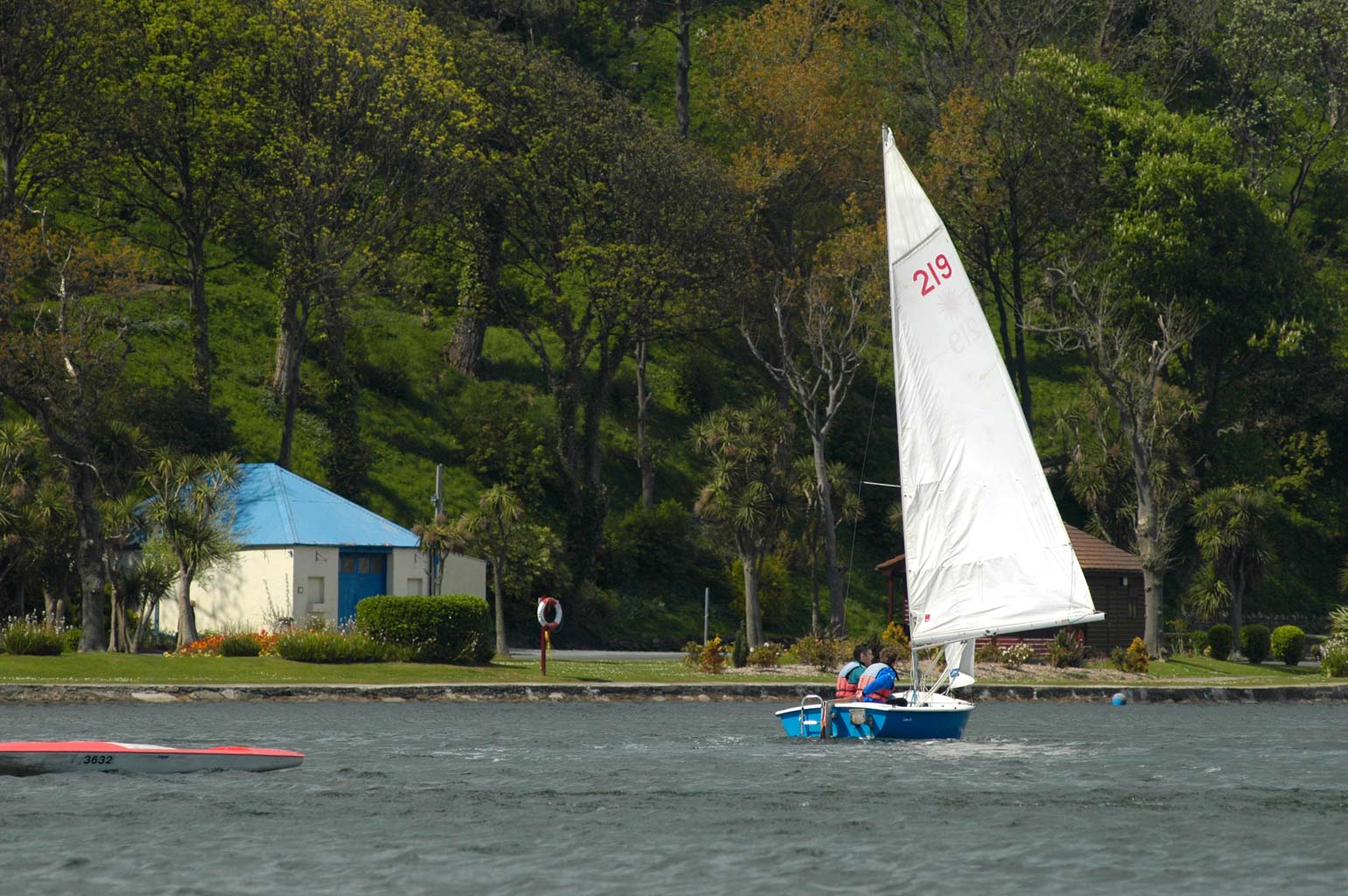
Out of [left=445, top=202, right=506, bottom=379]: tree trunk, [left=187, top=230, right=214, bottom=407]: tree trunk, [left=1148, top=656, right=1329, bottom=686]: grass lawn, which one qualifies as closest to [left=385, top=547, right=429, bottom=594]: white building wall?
[left=187, top=230, right=214, bottom=407]: tree trunk

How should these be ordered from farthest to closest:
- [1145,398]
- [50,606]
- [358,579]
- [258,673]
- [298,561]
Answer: [1145,398] < [358,579] < [298,561] < [50,606] < [258,673]

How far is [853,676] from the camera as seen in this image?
35031 millimetres

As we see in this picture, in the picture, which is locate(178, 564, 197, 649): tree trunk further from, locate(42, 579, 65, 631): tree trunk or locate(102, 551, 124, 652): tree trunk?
locate(42, 579, 65, 631): tree trunk

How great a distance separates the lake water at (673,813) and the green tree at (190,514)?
1126cm

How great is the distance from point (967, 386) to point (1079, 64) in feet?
186

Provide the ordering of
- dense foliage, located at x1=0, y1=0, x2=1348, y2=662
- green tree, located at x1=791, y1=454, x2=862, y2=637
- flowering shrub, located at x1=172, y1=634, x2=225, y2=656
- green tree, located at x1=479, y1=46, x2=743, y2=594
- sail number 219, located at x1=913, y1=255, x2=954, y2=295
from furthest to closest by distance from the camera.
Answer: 1. green tree, located at x1=479, y1=46, x2=743, y2=594
2. green tree, located at x1=791, y1=454, x2=862, y2=637
3. dense foliage, located at x1=0, y1=0, x2=1348, y2=662
4. flowering shrub, located at x1=172, y1=634, x2=225, y2=656
5. sail number 219, located at x1=913, y1=255, x2=954, y2=295

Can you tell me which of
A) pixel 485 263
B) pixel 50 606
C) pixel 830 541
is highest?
pixel 485 263

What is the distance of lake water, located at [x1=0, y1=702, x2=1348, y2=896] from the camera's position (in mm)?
19422

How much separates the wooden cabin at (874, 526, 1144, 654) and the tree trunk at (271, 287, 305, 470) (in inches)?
908

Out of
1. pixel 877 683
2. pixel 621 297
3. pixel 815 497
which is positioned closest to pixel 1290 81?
pixel 621 297

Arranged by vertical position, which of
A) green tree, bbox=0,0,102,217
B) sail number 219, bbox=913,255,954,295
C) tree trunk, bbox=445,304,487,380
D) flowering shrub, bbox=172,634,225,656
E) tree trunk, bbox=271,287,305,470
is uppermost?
green tree, bbox=0,0,102,217

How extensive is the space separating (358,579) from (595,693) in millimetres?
17043

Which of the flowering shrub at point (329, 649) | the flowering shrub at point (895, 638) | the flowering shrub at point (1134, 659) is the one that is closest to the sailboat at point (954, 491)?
the flowering shrub at point (329, 649)

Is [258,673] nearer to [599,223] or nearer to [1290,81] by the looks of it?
[599,223]
